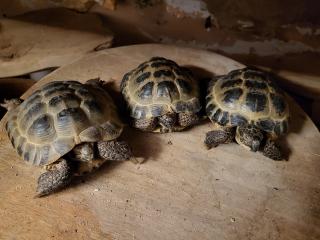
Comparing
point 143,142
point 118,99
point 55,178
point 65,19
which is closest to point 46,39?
point 65,19

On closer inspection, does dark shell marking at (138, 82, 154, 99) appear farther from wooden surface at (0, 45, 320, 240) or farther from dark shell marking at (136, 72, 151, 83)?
wooden surface at (0, 45, 320, 240)

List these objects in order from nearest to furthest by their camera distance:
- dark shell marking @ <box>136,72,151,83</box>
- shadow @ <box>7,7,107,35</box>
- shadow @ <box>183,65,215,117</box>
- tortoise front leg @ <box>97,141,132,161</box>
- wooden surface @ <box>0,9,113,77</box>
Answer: tortoise front leg @ <box>97,141,132,161</box>, dark shell marking @ <box>136,72,151,83</box>, shadow @ <box>183,65,215,117</box>, wooden surface @ <box>0,9,113,77</box>, shadow @ <box>7,7,107,35</box>

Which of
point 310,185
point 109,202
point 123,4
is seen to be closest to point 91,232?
point 109,202

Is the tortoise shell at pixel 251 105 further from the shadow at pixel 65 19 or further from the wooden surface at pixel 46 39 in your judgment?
the shadow at pixel 65 19

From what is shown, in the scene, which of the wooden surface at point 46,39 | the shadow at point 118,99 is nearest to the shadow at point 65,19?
the wooden surface at point 46,39

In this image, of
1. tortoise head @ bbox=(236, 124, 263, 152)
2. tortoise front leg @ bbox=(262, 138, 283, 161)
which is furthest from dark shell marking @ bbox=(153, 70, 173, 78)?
tortoise front leg @ bbox=(262, 138, 283, 161)

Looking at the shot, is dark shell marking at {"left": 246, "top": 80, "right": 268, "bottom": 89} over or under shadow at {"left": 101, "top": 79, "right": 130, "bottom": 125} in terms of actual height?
over
